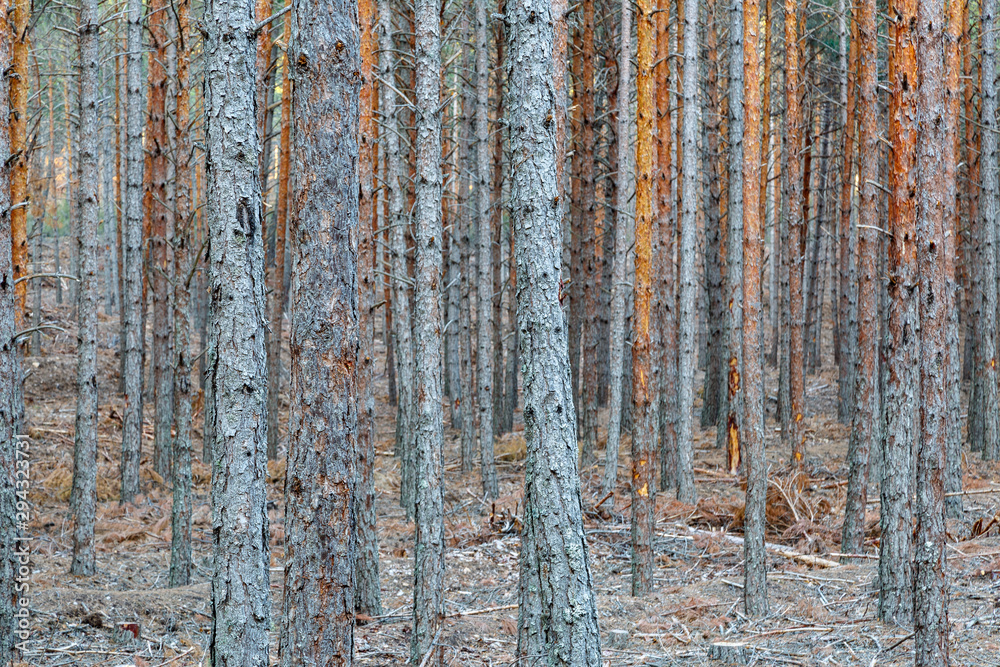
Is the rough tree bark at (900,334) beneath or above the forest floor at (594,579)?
above

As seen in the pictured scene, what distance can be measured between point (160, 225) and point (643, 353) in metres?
7.40

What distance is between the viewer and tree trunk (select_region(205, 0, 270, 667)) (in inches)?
169

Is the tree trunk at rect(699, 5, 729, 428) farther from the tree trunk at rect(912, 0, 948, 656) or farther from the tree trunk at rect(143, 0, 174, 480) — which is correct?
the tree trunk at rect(912, 0, 948, 656)

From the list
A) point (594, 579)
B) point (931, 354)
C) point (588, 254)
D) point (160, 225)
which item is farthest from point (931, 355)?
point (160, 225)

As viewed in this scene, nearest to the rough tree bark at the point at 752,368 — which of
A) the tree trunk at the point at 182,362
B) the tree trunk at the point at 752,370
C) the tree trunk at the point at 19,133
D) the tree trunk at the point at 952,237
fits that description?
the tree trunk at the point at 752,370

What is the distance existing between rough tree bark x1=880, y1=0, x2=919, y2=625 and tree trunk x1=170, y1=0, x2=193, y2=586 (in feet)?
19.6

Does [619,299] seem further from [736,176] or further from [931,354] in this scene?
[931,354]

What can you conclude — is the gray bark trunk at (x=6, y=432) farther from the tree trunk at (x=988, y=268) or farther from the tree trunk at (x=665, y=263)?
the tree trunk at (x=988, y=268)

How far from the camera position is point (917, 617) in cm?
523

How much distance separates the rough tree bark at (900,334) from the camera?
5.68 m

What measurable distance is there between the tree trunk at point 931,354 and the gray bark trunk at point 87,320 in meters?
7.16

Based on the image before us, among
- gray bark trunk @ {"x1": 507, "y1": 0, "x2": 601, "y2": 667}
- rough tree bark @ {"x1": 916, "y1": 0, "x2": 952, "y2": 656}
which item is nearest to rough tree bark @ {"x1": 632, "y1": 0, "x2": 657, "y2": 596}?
rough tree bark @ {"x1": 916, "y1": 0, "x2": 952, "y2": 656}

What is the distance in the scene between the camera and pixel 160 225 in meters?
11.4

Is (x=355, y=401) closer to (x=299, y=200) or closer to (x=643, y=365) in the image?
(x=299, y=200)
